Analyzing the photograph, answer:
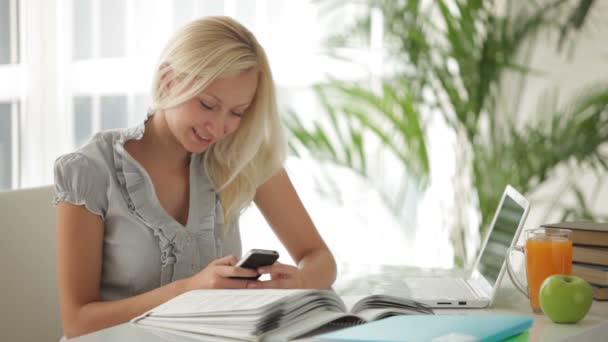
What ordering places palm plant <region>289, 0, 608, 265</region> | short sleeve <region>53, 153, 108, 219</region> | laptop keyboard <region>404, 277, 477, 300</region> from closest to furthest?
laptop keyboard <region>404, 277, 477, 300</region> < short sleeve <region>53, 153, 108, 219</region> < palm plant <region>289, 0, 608, 265</region>

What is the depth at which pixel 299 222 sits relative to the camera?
7.54 feet

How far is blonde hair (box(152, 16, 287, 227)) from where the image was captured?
1.97m

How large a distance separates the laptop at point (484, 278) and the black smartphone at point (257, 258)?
0.95ft

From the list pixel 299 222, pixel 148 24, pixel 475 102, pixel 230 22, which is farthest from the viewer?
pixel 148 24

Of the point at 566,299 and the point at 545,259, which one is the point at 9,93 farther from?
the point at 566,299

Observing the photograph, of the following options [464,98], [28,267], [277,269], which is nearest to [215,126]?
[277,269]

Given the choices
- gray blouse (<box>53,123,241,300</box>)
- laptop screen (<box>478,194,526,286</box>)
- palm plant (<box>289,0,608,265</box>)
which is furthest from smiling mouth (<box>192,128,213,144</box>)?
palm plant (<box>289,0,608,265</box>)

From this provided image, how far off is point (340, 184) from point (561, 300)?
2.06 metres

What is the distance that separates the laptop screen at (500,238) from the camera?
187cm

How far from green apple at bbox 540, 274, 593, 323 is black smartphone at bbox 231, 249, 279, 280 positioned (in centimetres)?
49

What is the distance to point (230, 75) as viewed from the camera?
6.53 ft

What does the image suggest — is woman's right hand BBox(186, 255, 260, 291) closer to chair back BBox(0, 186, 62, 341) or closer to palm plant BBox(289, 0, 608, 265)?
chair back BBox(0, 186, 62, 341)

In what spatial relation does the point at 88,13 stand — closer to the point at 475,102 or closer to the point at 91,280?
the point at 475,102

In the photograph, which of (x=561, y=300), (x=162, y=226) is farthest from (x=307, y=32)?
(x=561, y=300)
